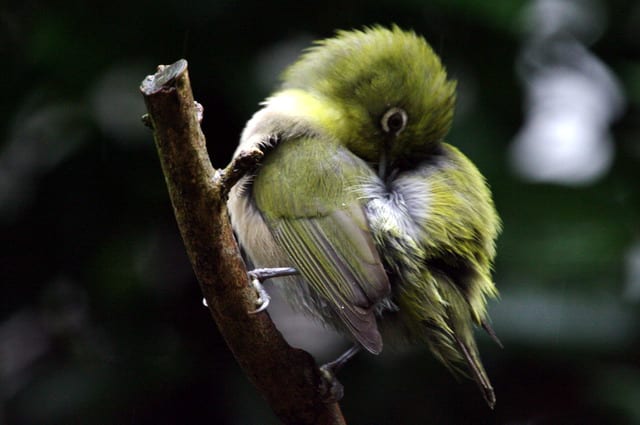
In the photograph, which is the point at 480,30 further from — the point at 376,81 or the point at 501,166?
the point at 376,81

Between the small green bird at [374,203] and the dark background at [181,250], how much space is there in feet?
2.18

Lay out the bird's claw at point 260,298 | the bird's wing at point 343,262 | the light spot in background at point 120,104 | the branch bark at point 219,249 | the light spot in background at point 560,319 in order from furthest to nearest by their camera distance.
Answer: the light spot in background at point 120,104 → the light spot in background at point 560,319 → the bird's wing at point 343,262 → the bird's claw at point 260,298 → the branch bark at point 219,249

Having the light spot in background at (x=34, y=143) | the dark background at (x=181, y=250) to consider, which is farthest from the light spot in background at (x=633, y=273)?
the light spot in background at (x=34, y=143)

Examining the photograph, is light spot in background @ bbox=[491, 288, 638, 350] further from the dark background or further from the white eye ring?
the white eye ring

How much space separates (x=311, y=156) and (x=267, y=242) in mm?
347

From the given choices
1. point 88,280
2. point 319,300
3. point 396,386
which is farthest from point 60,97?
point 396,386

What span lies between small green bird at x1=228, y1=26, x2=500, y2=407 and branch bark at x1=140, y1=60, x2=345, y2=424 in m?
0.26

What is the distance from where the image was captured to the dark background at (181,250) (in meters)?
4.14

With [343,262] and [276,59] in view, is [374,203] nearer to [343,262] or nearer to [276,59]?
[343,262]

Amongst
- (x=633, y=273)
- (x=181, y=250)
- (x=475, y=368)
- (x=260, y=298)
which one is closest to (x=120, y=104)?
(x=181, y=250)

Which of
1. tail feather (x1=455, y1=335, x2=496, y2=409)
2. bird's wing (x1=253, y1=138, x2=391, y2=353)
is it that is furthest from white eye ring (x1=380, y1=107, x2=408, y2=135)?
tail feather (x1=455, y1=335, x2=496, y2=409)

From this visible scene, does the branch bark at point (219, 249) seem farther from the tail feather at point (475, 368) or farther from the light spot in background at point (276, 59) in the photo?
the light spot in background at point (276, 59)

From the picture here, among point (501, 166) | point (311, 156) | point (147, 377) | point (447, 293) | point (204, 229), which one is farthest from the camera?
point (501, 166)

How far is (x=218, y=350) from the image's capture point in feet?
13.6
